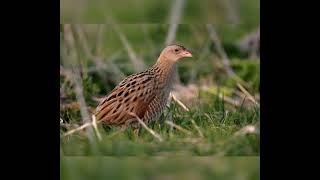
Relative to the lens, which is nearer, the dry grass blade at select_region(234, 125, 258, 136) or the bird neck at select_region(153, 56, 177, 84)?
the dry grass blade at select_region(234, 125, 258, 136)

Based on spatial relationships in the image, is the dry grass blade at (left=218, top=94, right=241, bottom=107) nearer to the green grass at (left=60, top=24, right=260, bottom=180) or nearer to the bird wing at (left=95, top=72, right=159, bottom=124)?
the green grass at (left=60, top=24, right=260, bottom=180)

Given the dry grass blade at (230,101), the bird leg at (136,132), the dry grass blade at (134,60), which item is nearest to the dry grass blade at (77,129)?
the bird leg at (136,132)

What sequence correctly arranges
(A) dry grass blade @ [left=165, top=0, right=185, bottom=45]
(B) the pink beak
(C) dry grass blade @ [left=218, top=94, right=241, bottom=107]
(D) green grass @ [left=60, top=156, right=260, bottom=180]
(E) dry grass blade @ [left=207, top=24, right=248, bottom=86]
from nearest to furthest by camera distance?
(D) green grass @ [left=60, top=156, right=260, bottom=180] → (B) the pink beak → (C) dry grass blade @ [left=218, top=94, right=241, bottom=107] → (A) dry grass blade @ [left=165, top=0, right=185, bottom=45] → (E) dry grass blade @ [left=207, top=24, right=248, bottom=86]

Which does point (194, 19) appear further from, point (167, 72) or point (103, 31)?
point (167, 72)

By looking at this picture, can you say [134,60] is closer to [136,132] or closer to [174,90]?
[174,90]

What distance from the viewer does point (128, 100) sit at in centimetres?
427

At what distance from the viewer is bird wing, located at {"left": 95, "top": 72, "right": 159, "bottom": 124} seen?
167 inches

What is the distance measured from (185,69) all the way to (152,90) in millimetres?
1625

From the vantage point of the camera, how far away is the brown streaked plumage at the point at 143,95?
424 centimetres

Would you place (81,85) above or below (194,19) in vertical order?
below

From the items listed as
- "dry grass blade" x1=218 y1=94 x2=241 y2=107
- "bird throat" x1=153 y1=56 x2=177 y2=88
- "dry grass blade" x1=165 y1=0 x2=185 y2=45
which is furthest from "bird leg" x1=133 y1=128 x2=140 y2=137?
"dry grass blade" x1=165 y1=0 x2=185 y2=45

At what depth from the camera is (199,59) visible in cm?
607

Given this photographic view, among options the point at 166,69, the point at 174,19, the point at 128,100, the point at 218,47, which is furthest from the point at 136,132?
the point at 218,47
